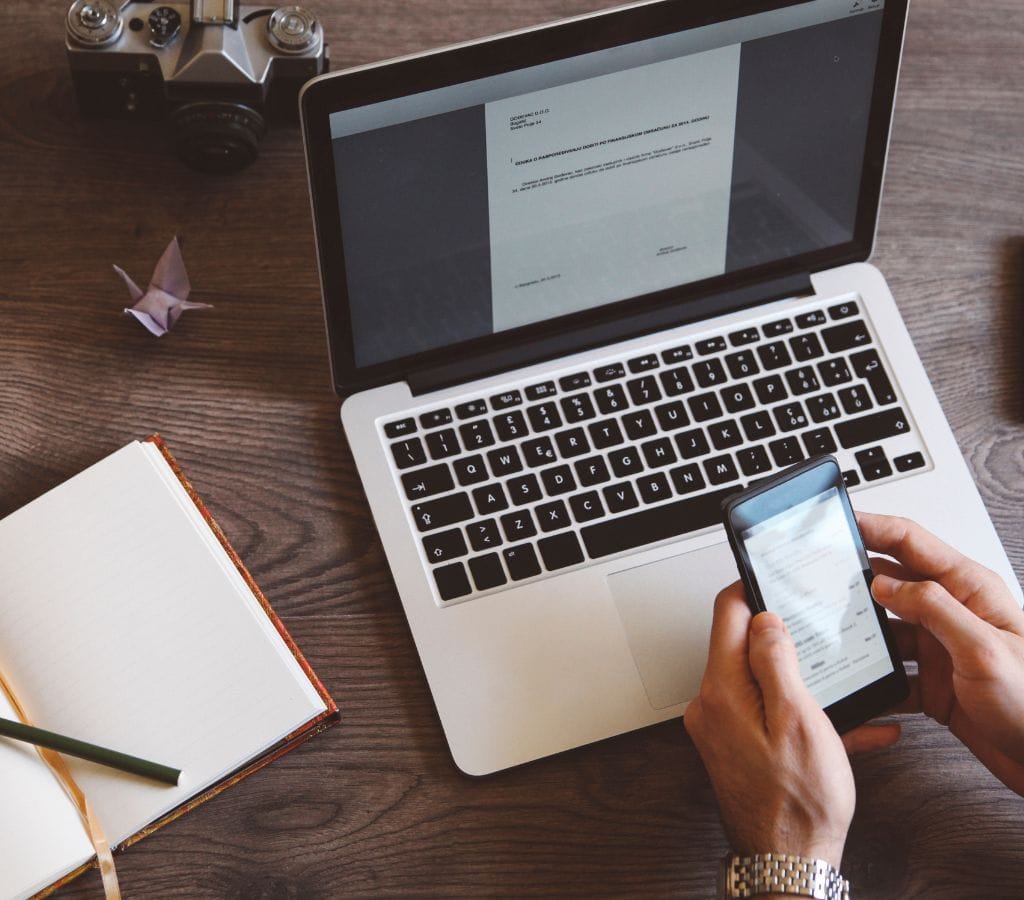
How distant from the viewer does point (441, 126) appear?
2.20ft

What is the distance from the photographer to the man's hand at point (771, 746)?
650 millimetres

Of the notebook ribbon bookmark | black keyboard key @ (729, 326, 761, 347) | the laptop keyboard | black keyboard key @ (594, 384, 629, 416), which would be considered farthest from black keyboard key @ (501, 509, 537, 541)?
the notebook ribbon bookmark

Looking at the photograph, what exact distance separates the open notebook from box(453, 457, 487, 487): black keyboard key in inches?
6.3

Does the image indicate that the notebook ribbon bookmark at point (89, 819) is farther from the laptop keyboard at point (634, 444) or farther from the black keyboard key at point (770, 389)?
the black keyboard key at point (770, 389)

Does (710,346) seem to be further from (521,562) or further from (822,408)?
(521,562)

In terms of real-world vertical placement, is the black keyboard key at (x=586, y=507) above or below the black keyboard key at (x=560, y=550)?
above

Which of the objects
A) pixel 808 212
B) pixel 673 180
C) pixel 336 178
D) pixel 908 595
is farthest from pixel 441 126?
pixel 908 595

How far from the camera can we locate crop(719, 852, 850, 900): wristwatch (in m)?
0.65

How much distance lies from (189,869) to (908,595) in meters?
0.49

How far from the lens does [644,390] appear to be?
806mm

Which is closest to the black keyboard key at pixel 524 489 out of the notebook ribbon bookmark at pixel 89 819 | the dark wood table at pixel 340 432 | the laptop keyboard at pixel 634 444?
the laptop keyboard at pixel 634 444

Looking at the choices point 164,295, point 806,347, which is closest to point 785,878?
point 806,347

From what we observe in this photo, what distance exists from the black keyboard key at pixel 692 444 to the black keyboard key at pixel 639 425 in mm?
21

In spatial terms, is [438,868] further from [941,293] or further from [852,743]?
[941,293]
